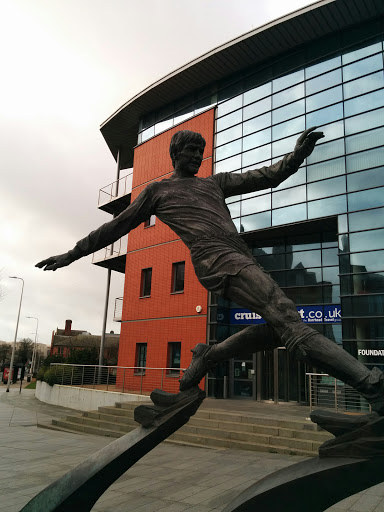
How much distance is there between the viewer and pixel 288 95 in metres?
16.9

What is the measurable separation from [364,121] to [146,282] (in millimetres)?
11917

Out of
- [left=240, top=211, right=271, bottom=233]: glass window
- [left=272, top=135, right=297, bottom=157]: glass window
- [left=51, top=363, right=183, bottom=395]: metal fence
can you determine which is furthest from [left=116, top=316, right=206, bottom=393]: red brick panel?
[left=272, top=135, right=297, bottom=157]: glass window

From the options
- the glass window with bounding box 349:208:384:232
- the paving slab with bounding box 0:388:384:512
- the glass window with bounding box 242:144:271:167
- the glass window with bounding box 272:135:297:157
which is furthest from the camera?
the glass window with bounding box 242:144:271:167

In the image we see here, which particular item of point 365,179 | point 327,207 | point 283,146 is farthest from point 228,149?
point 365,179

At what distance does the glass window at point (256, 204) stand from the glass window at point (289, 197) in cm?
29

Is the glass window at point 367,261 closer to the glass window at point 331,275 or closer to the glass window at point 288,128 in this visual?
the glass window at point 331,275

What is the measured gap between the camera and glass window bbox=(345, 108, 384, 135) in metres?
14.2

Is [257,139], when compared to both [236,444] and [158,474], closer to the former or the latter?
[236,444]

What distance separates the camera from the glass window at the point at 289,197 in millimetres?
15570

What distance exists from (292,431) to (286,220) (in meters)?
8.63

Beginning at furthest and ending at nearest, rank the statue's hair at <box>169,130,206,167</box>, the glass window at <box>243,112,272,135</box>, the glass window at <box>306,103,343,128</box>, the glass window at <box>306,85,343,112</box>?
the glass window at <box>243,112,272,135</box> → the glass window at <box>306,85,343,112</box> → the glass window at <box>306,103,343,128</box> → the statue's hair at <box>169,130,206,167</box>

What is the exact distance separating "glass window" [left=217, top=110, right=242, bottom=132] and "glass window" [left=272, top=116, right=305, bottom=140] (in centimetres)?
207

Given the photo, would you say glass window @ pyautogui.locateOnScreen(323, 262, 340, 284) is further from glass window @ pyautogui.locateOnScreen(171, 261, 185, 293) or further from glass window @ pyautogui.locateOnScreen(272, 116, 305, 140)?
glass window @ pyautogui.locateOnScreen(171, 261, 185, 293)

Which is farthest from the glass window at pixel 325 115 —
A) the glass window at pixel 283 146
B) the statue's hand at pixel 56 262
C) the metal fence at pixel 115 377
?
the statue's hand at pixel 56 262
